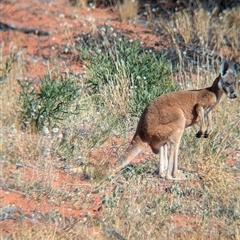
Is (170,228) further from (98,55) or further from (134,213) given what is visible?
(98,55)

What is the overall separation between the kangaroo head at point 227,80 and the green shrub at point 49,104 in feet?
6.33

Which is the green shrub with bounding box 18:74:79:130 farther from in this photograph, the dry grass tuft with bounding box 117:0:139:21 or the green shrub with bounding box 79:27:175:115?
the dry grass tuft with bounding box 117:0:139:21

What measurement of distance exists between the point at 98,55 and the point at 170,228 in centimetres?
518

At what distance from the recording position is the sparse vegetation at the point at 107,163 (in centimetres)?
691

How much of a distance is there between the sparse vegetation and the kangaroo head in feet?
1.67

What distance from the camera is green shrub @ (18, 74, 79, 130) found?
31.9 ft

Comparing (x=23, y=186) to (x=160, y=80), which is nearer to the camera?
(x=23, y=186)

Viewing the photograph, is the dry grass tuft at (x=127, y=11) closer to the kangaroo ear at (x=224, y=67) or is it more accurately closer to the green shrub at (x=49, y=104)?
the green shrub at (x=49, y=104)

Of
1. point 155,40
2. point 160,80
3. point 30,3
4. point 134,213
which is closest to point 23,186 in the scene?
point 134,213

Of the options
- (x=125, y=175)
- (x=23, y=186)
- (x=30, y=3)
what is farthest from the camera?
(x=30, y=3)

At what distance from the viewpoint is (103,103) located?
34.9ft

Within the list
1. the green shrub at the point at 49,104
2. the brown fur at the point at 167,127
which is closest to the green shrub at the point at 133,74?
the green shrub at the point at 49,104

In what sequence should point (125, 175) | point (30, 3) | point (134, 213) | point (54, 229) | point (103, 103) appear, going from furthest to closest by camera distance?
point (30, 3) → point (103, 103) → point (125, 175) → point (134, 213) → point (54, 229)

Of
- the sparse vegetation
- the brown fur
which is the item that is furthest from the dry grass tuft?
the brown fur
